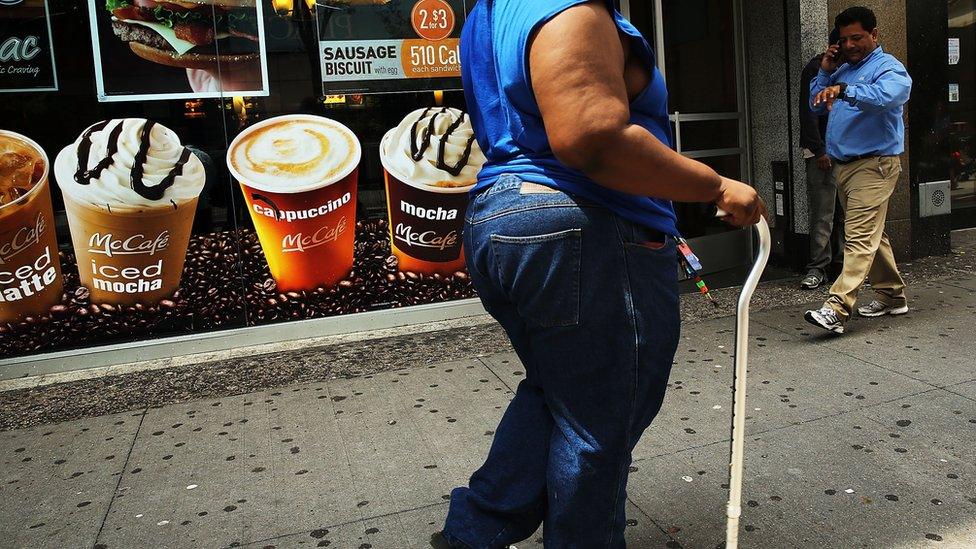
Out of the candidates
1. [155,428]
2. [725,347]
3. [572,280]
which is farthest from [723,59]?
[572,280]

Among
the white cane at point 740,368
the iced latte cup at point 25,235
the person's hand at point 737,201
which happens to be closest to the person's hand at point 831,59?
the white cane at point 740,368

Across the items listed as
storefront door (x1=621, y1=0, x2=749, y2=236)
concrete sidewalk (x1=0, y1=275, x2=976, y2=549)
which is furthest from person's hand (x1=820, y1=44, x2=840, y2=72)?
concrete sidewalk (x1=0, y1=275, x2=976, y2=549)

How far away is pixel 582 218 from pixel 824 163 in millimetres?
5004

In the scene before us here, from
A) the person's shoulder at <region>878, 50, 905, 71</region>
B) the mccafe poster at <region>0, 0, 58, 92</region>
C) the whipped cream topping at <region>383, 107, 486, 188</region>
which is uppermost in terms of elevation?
the mccafe poster at <region>0, 0, 58, 92</region>

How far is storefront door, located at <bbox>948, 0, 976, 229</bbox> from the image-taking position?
A: 814 centimetres

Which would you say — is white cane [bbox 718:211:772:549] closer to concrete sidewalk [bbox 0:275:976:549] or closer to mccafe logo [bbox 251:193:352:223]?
concrete sidewalk [bbox 0:275:976:549]

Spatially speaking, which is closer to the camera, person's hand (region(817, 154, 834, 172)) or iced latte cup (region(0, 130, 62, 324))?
iced latte cup (region(0, 130, 62, 324))

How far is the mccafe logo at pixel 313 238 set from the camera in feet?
18.5

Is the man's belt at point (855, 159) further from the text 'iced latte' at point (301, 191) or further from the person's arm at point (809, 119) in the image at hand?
the text 'iced latte' at point (301, 191)

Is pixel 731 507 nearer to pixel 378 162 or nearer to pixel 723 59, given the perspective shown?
pixel 378 162

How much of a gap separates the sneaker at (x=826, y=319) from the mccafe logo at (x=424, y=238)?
2.46 m

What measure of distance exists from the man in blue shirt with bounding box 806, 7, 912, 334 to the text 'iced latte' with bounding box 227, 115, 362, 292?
306 cm

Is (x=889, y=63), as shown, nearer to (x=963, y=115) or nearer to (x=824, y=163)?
(x=824, y=163)

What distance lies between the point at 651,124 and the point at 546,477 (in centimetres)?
95
